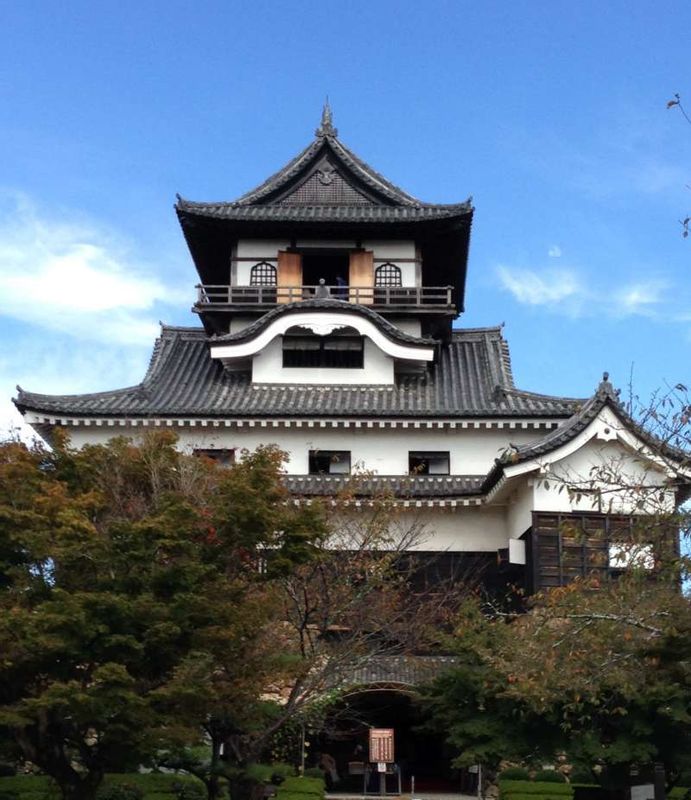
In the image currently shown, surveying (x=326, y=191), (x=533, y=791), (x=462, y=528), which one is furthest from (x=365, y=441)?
(x=533, y=791)

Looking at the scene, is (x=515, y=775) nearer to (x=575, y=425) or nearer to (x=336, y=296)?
(x=575, y=425)

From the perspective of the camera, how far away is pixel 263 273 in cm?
3216

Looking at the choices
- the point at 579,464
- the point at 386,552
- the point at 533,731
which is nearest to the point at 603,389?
the point at 579,464

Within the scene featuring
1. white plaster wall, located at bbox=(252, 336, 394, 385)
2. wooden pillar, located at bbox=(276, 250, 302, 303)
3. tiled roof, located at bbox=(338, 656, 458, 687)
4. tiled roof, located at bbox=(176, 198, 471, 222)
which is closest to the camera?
tiled roof, located at bbox=(338, 656, 458, 687)

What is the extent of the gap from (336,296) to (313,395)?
12.1 ft

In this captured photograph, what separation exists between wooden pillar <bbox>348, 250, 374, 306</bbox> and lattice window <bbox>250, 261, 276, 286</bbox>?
225 cm

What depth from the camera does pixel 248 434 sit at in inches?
1105

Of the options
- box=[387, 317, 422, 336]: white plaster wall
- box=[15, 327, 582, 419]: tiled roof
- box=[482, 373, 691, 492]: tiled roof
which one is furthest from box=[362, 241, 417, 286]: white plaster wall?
box=[482, 373, 691, 492]: tiled roof

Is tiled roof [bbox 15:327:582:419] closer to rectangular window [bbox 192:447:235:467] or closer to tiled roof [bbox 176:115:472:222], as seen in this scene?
rectangular window [bbox 192:447:235:467]

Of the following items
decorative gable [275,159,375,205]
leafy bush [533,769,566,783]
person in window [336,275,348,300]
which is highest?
decorative gable [275,159,375,205]

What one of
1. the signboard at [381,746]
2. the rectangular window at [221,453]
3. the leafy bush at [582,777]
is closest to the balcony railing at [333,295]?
the rectangular window at [221,453]

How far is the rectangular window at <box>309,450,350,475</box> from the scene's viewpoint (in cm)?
2827

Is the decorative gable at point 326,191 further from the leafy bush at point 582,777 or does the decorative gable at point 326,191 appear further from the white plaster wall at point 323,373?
the leafy bush at point 582,777

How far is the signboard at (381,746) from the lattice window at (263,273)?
574 inches
